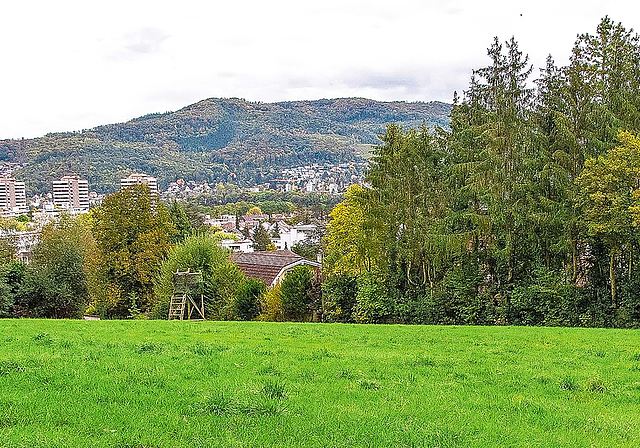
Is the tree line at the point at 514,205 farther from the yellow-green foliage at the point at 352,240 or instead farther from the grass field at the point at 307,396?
the grass field at the point at 307,396

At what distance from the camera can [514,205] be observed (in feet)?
93.6

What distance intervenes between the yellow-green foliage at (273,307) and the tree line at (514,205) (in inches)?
219

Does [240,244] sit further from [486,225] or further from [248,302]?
[486,225]

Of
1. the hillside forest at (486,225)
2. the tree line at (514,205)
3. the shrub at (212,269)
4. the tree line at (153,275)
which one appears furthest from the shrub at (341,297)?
the shrub at (212,269)

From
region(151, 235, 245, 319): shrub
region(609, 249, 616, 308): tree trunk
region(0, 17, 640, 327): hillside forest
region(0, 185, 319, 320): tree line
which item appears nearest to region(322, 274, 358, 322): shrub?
region(0, 17, 640, 327): hillside forest

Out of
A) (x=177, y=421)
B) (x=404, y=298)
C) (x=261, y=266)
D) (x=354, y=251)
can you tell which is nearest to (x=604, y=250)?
(x=404, y=298)

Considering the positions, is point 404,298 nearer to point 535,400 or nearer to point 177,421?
point 535,400

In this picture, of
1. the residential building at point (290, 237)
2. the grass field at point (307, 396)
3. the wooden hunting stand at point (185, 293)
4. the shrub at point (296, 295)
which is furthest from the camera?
the residential building at point (290, 237)

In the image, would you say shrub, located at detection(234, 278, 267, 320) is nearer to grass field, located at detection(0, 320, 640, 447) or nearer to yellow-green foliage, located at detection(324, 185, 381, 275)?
yellow-green foliage, located at detection(324, 185, 381, 275)

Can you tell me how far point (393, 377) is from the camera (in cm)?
1014

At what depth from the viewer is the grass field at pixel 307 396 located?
261 inches

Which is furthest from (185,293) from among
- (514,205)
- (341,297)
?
(514,205)

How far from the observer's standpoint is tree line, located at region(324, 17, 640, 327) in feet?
89.2

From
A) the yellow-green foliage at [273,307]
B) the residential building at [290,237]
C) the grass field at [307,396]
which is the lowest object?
Result: the yellow-green foliage at [273,307]
